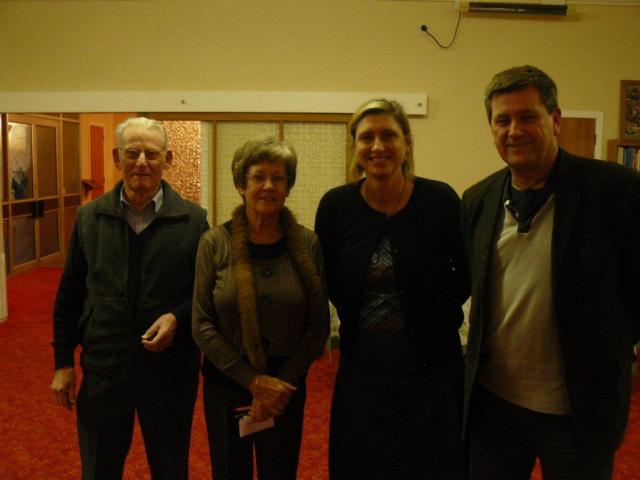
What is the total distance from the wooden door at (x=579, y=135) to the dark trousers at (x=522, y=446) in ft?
12.4

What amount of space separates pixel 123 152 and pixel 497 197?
1122 mm

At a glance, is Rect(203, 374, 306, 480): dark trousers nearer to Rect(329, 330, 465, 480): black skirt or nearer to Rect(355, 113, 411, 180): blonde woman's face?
Rect(329, 330, 465, 480): black skirt

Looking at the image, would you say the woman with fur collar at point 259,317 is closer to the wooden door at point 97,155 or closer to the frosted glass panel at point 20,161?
the frosted glass panel at point 20,161

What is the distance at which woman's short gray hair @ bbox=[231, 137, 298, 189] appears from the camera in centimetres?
155

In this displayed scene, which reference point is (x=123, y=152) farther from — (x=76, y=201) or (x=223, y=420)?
(x=76, y=201)

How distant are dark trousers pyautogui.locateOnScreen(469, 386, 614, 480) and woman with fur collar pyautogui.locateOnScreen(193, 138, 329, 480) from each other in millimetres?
508

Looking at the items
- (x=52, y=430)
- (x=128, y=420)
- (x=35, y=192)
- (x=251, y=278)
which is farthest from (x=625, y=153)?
(x=35, y=192)

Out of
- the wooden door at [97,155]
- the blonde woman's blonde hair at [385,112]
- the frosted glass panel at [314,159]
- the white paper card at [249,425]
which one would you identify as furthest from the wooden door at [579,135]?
the wooden door at [97,155]

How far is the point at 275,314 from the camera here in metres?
1.54

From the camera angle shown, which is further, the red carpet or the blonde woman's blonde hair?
the red carpet

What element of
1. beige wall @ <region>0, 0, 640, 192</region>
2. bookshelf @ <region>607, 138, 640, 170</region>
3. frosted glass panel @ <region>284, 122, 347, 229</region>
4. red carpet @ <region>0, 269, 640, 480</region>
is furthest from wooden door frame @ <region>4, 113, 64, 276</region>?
bookshelf @ <region>607, 138, 640, 170</region>

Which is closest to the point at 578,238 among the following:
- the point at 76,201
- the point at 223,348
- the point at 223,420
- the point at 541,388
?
the point at 541,388

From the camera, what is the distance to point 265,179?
1562mm

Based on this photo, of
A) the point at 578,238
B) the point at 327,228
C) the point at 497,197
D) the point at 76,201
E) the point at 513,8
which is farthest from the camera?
the point at 76,201
